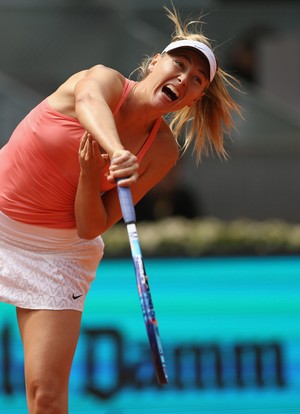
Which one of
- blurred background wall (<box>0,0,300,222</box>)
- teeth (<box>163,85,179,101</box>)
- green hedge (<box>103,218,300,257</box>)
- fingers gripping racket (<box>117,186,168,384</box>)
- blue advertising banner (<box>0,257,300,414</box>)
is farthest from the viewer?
blurred background wall (<box>0,0,300,222</box>)

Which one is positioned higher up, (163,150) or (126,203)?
(163,150)

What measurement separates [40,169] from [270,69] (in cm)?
644

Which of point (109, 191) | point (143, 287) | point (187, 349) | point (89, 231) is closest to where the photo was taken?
point (143, 287)

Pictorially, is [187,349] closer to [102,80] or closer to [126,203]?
[102,80]

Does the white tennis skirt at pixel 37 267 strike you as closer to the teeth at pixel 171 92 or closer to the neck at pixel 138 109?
the neck at pixel 138 109

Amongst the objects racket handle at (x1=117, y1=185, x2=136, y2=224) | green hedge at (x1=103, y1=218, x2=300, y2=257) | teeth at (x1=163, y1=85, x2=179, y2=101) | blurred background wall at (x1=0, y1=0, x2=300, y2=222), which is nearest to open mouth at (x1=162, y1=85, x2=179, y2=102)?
teeth at (x1=163, y1=85, x2=179, y2=101)

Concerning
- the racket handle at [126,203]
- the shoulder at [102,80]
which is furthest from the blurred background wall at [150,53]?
the racket handle at [126,203]

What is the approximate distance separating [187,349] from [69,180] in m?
2.17

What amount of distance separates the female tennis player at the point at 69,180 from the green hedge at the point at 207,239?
211cm

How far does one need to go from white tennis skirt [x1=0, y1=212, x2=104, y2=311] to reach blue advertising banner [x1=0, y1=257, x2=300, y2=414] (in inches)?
70.8

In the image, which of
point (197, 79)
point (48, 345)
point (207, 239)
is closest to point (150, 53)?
point (207, 239)

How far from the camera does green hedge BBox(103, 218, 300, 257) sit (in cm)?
588

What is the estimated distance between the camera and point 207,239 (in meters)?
6.14

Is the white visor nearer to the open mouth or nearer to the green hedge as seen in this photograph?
the open mouth
